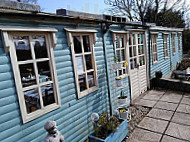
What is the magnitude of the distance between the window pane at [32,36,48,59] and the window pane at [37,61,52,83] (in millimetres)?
147

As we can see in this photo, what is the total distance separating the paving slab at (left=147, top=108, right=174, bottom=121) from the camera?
14.0ft

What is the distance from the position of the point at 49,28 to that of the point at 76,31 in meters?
0.67

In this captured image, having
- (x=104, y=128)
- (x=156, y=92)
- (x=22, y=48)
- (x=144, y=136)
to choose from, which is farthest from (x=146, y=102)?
(x=22, y=48)

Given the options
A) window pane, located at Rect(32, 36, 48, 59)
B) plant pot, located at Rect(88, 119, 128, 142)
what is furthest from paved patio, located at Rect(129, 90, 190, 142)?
window pane, located at Rect(32, 36, 48, 59)

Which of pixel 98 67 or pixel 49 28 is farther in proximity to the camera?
pixel 98 67

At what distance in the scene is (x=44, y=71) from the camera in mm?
2686

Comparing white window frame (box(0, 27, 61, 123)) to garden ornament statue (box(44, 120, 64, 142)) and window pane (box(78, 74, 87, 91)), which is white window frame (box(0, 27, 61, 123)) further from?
window pane (box(78, 74, 87, 91))


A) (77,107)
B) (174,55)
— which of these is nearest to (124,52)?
(77,107)

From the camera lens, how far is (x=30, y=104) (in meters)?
2.46

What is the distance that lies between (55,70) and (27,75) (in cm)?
53

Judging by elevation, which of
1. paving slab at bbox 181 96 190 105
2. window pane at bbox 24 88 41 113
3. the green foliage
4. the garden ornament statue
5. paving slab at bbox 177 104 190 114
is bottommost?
paving slab at bbox 177 104 190 114

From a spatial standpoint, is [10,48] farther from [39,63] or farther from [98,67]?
[98,67]

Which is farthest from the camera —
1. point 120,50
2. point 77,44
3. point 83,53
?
point 120,50

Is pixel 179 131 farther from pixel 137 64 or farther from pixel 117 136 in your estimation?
pixel 137 64
